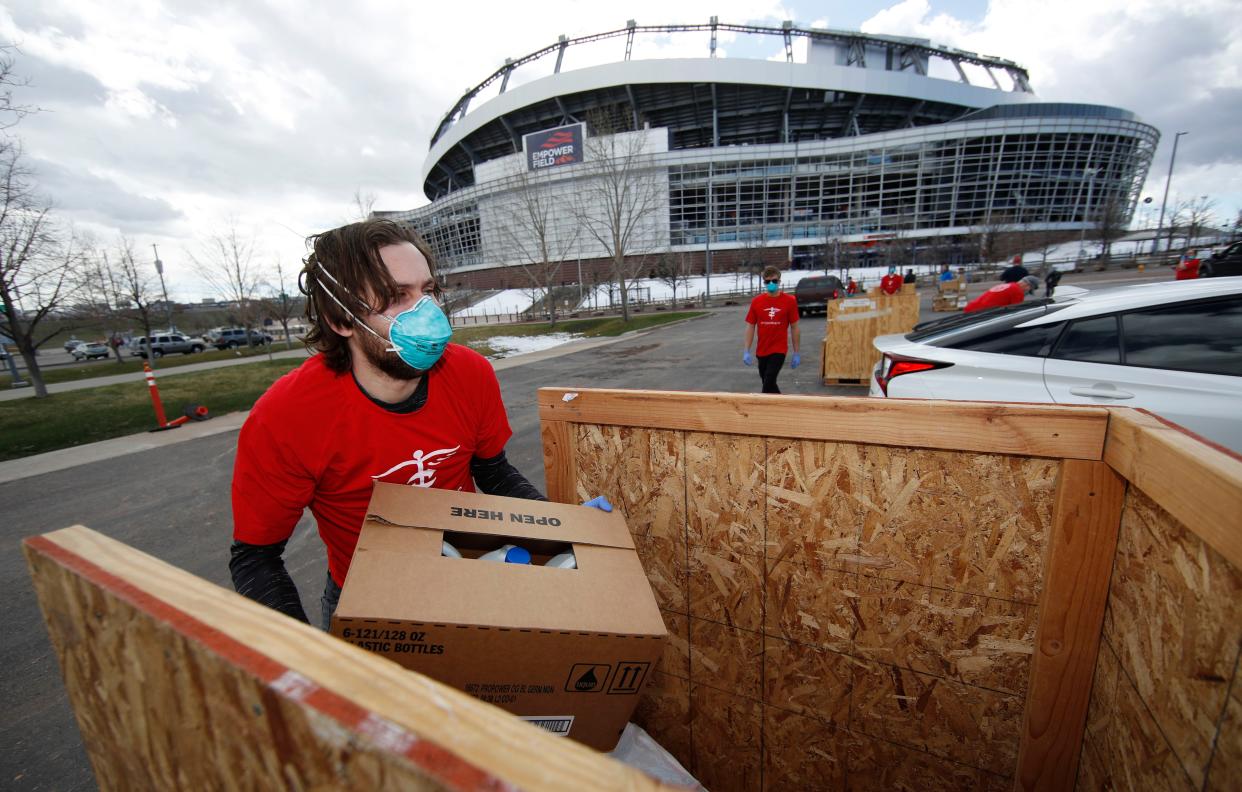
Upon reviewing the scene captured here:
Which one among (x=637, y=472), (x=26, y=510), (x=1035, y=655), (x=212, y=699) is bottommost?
(x=26, y=510)

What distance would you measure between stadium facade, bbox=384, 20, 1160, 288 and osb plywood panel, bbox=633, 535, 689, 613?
157ft

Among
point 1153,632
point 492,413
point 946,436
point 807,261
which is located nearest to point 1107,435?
point 946,436

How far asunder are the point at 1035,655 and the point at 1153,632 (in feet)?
1.30

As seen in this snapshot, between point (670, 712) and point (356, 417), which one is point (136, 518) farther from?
point (670, 712)

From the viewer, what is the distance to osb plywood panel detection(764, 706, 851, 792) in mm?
1800

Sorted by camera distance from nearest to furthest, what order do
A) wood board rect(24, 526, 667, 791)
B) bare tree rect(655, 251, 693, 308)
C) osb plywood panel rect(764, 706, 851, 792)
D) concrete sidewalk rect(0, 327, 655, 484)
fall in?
1. wood board rect(24, 526, 667, 791)
2. osb plywood panel rect(764, 706, 851, 792)
3. concrete sidewalk rect(0, 327, 655, 484)
4. bare tree rect(655, 251, 693, 308)

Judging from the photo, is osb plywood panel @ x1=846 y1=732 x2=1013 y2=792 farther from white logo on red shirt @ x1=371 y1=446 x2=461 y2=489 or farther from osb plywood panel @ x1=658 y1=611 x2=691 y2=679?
white logo on red shirt @ x1=371 y1=446 x2=461 y2=489

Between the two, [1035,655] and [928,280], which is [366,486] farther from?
[928,280]

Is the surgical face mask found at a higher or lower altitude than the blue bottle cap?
higher

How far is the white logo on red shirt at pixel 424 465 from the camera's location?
166 cm

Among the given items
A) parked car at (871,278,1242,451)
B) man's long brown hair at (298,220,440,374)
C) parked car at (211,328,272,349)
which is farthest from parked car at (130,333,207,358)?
parked car at (871,278,1242,451)

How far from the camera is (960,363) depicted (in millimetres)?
3484

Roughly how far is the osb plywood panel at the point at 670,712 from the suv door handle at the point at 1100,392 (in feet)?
9.73

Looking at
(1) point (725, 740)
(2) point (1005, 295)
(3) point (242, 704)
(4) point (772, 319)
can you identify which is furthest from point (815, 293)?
(3) point (242, 704)
